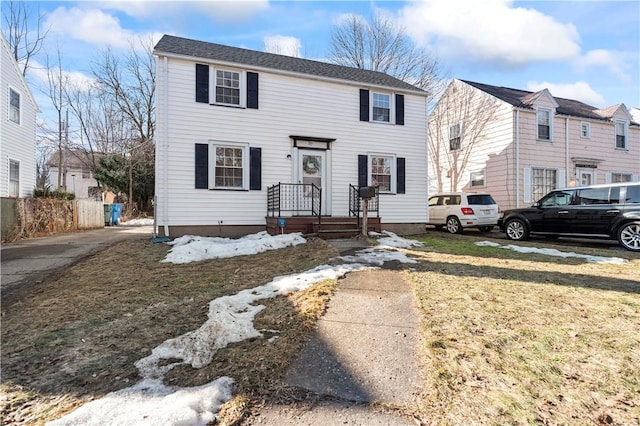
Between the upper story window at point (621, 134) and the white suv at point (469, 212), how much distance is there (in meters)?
10.6

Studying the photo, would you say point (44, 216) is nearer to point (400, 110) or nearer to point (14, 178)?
point (14, 178)

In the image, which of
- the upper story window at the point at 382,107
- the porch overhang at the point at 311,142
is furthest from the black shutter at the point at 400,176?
the porch overhang at the point at 311,142

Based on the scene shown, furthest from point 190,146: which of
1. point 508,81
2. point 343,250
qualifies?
point 508,81

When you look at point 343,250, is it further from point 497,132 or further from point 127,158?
point 127,158

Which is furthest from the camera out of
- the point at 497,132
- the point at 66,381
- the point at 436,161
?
the point at 436,161

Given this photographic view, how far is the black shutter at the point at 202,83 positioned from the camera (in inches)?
379

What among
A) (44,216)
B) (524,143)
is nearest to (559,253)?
(524,143)

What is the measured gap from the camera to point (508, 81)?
1892 centimetres

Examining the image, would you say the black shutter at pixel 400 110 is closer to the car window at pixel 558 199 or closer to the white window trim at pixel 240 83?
the car window at pixel 558 199

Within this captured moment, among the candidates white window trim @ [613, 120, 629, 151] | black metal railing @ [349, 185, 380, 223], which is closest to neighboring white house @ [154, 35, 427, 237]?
black metal railing @ [349, 185, 380, 223]

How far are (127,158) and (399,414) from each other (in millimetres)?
25375

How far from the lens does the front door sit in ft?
35.1

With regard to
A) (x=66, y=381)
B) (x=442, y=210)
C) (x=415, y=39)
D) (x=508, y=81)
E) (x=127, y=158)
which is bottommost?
(x=66, y=381)

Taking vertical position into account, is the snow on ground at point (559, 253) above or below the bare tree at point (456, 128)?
below
